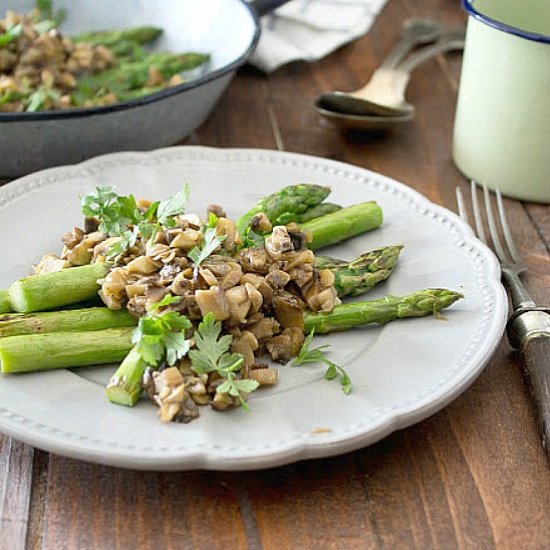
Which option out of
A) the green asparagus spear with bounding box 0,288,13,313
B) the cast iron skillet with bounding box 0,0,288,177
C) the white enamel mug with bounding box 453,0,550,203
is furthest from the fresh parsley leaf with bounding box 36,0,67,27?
the green asparagus spear with bounding box 0,288,13,313

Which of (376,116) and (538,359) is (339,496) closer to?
(538,359)

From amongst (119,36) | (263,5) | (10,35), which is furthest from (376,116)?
(10,35)

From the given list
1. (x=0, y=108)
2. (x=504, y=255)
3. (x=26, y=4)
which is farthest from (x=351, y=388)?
(x=26, y=4)

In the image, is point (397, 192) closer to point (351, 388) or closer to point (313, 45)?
point (351, 388)

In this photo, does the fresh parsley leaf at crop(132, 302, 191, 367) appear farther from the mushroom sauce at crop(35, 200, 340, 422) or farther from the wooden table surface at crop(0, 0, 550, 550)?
the wooden table surface at crop(0, 0, 550, 550)

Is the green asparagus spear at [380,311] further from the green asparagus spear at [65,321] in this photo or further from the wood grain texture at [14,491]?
the wood grain texture at [14,491]

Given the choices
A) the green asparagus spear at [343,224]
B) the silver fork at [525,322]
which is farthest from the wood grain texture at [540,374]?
the green asparagus spear at [343,224]
